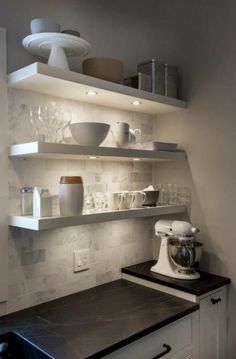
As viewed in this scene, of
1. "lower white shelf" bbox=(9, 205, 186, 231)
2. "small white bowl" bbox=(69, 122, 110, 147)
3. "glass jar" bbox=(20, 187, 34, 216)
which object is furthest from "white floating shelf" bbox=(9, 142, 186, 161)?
"lower white shelf" bbox=(9, 205, 186, 231)

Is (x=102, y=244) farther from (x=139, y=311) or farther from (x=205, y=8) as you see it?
(x=205, y=8)

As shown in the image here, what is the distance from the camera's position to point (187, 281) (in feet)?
6.14

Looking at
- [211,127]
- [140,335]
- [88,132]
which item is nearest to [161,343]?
[140,335]

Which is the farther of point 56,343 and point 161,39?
point 161,39

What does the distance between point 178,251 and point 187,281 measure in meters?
0.17

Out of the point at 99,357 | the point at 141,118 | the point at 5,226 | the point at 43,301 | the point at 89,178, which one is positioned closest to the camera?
the point at 99,357

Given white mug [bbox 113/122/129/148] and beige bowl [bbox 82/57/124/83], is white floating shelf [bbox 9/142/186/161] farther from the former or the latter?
beige bowl [bbox 82/57/124/83]

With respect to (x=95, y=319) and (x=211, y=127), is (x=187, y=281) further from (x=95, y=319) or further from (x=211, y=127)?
(x=211, y=127)

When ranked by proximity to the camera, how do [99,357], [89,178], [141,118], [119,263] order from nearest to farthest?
[99,357], [89,178], [119,263], [141,118]

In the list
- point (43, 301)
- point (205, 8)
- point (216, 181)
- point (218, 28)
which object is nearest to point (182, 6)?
point (205, 8)

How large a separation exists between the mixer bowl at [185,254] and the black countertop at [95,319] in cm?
21

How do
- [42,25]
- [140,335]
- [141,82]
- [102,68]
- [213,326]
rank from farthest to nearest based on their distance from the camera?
1. [141,82]
2. [213,326]
3. [102,68]
4. [42,25]
5. [140,335]

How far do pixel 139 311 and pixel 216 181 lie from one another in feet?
2.92

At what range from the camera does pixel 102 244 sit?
203 centimetres
